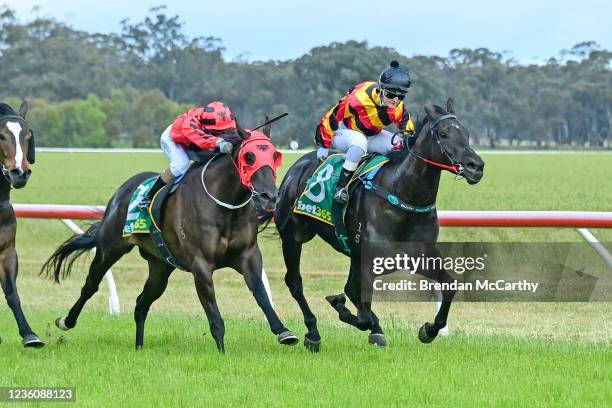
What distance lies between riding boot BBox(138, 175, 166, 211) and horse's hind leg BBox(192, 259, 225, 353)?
758mm

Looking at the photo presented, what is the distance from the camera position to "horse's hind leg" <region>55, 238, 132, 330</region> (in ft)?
25.1

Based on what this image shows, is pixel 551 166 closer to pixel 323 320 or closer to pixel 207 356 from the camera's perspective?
pixel 323 320

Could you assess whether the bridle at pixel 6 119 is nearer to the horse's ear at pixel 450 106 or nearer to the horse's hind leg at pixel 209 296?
the horse's hind leg at pixel 209 296

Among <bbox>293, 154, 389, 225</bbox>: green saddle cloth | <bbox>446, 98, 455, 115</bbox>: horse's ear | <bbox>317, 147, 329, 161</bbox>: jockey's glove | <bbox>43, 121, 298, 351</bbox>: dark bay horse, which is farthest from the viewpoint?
<bbox>317, 147, 329, 161</bbox>: jockey's glove

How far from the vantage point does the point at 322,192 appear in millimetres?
7691

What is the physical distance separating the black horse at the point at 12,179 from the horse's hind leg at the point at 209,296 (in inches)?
39.6

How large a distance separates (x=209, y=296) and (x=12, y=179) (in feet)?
4.36

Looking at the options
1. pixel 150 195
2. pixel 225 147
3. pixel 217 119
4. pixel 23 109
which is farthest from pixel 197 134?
pixel 23 109

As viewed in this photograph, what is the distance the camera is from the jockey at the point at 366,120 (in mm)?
7355

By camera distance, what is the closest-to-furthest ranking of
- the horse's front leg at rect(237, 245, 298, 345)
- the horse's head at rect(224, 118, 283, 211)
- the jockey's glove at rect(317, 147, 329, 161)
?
the horse's head at rect(224, 118, 283, 211) → the horse's front leg at rect(237, 245, 298, 345) → the jockey's glove at rect(317, 147, 329, 161)

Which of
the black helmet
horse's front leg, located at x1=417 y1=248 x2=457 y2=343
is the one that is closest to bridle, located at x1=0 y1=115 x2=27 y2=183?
the black helmet

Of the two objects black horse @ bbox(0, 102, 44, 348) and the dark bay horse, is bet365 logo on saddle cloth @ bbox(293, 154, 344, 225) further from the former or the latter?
black horse @ bbox(0, 102, 44, 348)

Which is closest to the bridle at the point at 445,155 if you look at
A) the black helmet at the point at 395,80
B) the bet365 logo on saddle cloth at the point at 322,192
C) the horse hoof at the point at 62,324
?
the black helmet at the point at 395,80

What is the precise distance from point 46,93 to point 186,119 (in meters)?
76.8
